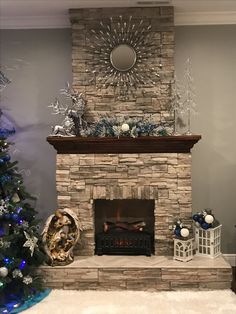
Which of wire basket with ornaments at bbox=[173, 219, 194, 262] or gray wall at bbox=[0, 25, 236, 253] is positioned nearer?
wire basket with ornaments at bbox=[173, 219, 194, 262]

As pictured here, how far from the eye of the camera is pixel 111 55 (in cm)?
389

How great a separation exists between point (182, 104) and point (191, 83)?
252mm

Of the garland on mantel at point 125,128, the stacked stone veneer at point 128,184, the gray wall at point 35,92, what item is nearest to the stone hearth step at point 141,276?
the stacked stone veneer at point 128,184

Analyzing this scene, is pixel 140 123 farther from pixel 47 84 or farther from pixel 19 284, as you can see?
pixel 19 284

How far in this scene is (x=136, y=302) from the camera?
3.19 meters

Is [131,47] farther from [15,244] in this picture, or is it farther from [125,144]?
[15,244]

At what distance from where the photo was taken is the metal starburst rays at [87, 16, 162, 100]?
12.7 ft

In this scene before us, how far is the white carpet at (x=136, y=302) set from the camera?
3.04m

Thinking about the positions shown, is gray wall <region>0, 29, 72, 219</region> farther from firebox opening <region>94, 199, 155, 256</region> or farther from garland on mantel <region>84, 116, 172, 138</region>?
garland on mantel <region>84, 116, 172, 138</region>

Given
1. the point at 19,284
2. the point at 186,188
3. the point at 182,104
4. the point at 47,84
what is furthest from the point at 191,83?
the point at 19,284

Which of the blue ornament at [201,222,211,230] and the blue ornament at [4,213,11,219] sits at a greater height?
the blue ornament at [4,213,11,219]

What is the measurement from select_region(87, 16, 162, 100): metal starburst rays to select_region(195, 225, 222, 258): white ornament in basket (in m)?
1.56

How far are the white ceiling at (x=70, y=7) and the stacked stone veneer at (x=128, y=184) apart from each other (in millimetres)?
1501

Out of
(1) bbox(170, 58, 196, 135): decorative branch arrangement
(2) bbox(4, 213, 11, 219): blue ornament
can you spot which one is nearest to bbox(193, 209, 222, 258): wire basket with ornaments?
(1) bbox(170, 58, 196, 135): decorative branch arrangement
